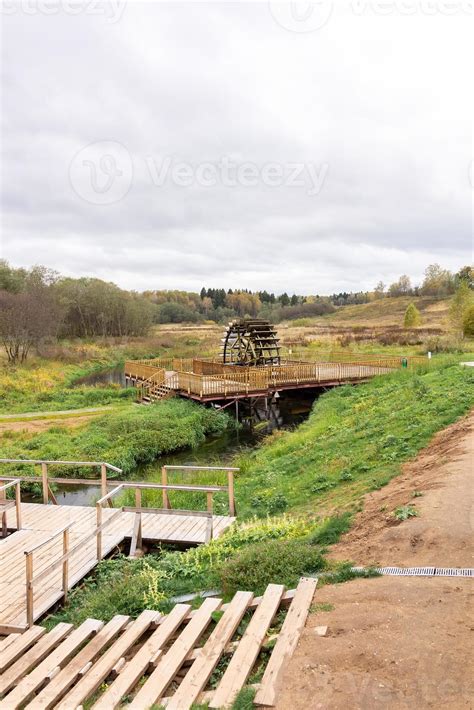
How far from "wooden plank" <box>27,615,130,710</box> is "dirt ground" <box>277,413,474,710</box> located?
6.80ft

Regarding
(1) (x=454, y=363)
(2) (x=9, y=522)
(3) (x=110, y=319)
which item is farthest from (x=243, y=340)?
(3) (x=110, y=319)

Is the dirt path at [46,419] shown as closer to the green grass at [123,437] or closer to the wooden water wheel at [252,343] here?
the green grass at [123,437]

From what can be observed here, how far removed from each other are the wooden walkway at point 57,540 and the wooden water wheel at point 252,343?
2084 centimetres

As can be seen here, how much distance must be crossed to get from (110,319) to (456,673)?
60933mm

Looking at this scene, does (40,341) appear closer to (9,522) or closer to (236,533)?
(9,522)

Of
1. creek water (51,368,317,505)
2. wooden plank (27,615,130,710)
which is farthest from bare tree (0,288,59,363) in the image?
wooden plank (27,615,130,710)

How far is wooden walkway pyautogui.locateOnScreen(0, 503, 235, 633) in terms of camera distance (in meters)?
6.81

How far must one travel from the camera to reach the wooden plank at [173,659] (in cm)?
412

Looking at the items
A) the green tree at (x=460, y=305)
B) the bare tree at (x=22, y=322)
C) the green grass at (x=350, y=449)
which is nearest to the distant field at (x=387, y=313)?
the green tree at (x=460, y=305)

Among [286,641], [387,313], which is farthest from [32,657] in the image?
[387,313]

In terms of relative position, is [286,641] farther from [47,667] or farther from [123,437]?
[123,437]

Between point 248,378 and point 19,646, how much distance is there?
19.2 metres

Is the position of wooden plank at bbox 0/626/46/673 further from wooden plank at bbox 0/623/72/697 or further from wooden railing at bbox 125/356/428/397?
wooden railing at bbox 125/356/428/397

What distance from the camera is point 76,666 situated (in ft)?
15.9
